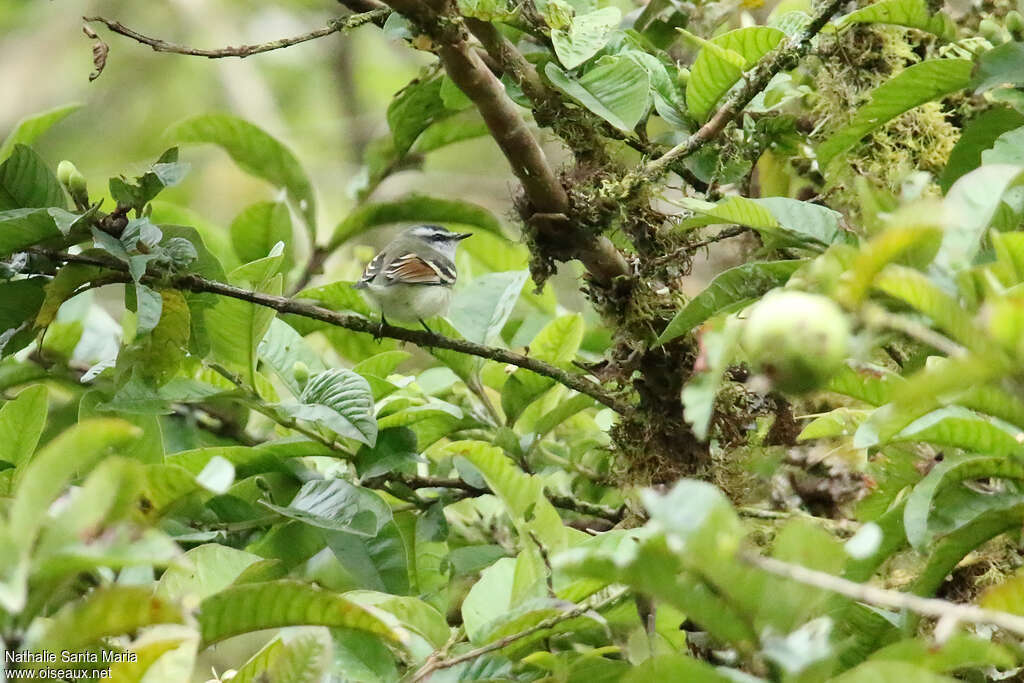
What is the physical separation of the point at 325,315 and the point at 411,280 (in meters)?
1.76

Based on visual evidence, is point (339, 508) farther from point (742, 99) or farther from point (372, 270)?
point (372, 270)

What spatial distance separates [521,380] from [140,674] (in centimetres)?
119

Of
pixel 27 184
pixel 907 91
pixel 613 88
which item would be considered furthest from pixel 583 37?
pixel 27 184

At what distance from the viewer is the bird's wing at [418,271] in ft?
12.4

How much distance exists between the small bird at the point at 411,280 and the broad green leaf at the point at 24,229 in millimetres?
1375

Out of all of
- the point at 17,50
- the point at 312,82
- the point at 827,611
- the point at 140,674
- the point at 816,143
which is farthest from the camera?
the point at 312,82

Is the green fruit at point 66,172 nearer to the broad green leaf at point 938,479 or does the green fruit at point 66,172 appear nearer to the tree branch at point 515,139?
the tree branch at point 515,139

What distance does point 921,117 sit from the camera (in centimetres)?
285

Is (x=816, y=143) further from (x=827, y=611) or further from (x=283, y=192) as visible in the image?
(x=827, y=611)

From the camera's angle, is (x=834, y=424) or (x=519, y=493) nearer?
(x=519, y=493)

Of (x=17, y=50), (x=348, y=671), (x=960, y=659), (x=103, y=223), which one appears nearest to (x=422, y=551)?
(x=348, y=671)

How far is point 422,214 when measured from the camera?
2730 millimetres

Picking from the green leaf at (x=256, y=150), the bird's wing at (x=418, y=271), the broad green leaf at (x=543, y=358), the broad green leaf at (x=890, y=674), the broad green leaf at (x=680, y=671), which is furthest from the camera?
the bird's wing at (x=418, y=271)

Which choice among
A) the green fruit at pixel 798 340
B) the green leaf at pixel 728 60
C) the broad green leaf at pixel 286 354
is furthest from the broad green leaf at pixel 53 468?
the green leaf at pixel 728 60
